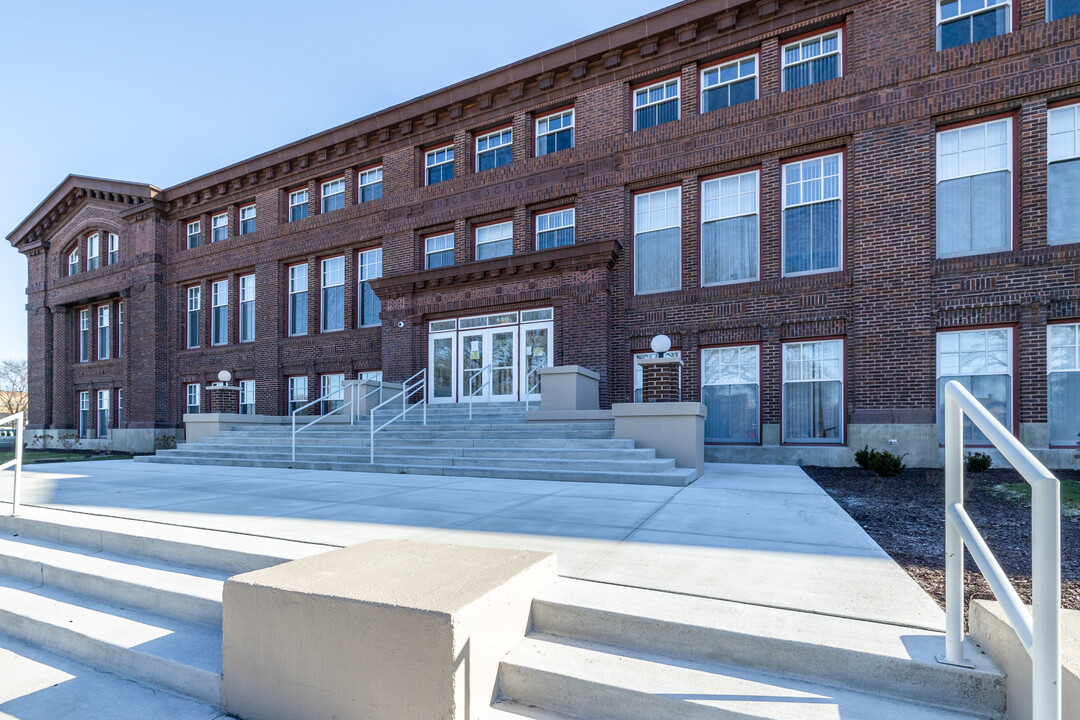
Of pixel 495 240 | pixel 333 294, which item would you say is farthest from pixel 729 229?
pixel 333 294

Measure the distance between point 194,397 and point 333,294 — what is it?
777 cm

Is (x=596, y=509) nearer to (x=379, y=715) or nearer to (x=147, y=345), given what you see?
(x=379, y=715)

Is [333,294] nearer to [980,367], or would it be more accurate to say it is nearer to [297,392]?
[297,392]

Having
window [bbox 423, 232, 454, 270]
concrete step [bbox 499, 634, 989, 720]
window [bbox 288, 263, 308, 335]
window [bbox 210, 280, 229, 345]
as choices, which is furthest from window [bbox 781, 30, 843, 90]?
window [bbox 210, 280, 229, 345]

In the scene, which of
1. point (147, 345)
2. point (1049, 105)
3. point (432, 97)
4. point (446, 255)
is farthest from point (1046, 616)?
point (147, 345)

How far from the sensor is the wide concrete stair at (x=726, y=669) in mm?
2250

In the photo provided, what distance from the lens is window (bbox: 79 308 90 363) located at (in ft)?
79.5

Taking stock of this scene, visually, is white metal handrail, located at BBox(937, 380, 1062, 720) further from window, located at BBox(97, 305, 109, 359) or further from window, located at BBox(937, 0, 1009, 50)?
window, located at BBox(97, 305, 109, 359)

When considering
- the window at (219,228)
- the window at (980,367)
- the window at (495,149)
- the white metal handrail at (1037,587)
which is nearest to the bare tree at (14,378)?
the window at (219,228)

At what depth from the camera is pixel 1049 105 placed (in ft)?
34.8

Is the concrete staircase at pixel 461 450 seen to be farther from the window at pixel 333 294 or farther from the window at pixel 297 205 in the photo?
the window at pixel 297 205

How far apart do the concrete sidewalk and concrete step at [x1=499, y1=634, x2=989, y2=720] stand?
60 cm

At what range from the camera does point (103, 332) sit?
23781mm

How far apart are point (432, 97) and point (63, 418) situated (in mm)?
21920
